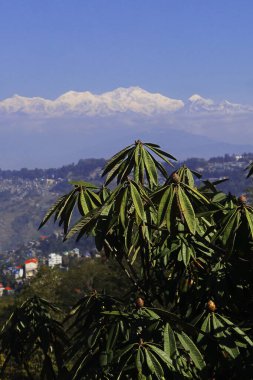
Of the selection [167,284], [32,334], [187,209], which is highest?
[187,209]

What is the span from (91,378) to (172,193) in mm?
1726

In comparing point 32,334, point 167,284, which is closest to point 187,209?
point 167,284

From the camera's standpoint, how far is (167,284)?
6.26 m

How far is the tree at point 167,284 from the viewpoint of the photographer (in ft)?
13.8

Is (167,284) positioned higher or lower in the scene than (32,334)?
higher

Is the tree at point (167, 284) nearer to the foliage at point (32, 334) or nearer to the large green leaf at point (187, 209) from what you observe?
the large green leaf at point (187, 209)

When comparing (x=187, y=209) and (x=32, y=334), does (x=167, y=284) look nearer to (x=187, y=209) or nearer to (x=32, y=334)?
(x=32, y=334)

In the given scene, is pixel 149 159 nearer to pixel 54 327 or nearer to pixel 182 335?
pixel 182 335

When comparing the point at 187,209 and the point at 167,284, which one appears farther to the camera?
the point at 167,284

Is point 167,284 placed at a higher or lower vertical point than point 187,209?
lower

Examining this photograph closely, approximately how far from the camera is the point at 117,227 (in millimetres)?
5859

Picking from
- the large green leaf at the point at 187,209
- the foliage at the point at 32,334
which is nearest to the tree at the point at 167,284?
the large green leaf at the point at 187,209

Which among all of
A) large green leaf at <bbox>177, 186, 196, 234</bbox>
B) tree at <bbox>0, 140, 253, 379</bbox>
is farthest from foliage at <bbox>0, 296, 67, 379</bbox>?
large green leaf at <bbox>177, 186, 196, 234</bbox>

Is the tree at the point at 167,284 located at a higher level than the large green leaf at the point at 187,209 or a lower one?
lower
